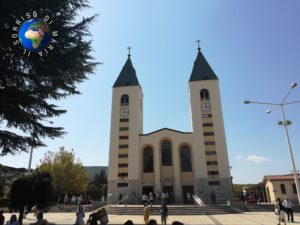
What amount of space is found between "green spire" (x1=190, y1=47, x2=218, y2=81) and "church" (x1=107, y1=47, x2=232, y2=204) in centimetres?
17

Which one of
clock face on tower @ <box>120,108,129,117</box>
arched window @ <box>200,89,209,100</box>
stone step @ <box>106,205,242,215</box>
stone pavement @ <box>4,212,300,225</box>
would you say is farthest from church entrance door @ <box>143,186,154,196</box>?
stone pavement @ <box>4,212,300,225</box>

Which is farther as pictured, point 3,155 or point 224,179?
point 224,179

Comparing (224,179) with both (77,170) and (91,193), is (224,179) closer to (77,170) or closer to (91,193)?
(77,170)

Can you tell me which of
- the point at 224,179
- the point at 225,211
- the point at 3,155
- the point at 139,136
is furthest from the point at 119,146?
the point at 3,155

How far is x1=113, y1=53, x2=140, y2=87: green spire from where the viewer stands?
46156 mm

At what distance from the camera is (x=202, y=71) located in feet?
149

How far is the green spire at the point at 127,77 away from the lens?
46.2 meters

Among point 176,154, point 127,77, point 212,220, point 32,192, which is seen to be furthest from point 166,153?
point 32,192

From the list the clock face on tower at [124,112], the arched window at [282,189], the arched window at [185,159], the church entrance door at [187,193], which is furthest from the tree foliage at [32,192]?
the arched window at [282,189]

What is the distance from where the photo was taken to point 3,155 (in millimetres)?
9320

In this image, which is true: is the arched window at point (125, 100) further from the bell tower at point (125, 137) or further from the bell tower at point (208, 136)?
the bell tower at point (208, 136)

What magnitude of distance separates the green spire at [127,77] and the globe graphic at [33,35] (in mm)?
37796

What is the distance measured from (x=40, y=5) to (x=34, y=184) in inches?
443

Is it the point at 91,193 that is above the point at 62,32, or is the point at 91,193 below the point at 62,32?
below
